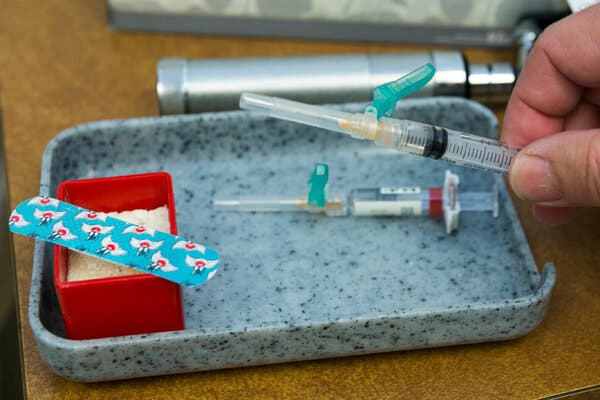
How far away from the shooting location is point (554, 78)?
2.11 feet

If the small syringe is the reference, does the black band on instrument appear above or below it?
above

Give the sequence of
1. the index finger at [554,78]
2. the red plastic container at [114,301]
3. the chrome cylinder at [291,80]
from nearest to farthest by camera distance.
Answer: the red plastic container at [114,301] < the index finger at [554,78] < the chrome cylinder at [291,80]

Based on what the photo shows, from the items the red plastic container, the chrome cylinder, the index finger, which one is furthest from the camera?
the chrome cylinder

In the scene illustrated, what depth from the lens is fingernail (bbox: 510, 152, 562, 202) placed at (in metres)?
0.55

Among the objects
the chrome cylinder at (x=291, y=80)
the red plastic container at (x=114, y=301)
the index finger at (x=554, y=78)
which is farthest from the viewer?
the chrome cylinder at (x=291, y=80)

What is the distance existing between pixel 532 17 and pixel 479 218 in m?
0.29

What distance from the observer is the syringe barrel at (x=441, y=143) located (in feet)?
1.85

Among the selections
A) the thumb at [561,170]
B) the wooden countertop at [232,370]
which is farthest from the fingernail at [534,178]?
the wooden countertop at [232,370]

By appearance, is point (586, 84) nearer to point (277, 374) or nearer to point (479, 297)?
point (479, 297)

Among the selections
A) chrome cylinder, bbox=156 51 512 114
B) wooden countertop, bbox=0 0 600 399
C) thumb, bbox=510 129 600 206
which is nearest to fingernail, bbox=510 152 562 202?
thumb, bbox=510 129 600 206

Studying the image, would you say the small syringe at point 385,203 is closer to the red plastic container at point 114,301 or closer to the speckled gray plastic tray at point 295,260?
the speckled gray plastic tray at point 295,260

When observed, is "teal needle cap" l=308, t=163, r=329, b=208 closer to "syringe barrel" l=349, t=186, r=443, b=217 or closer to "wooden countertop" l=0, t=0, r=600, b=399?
"syringe barrel" l=349, t=186, r=443, b=217

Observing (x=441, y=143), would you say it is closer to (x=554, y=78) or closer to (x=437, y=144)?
(x=437, y=144)

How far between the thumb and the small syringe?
0.32 feet
